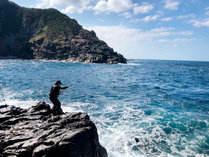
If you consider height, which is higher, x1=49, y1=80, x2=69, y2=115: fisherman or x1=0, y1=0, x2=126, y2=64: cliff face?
x1=0, y1=0, x2=126, y2=64: cliff face

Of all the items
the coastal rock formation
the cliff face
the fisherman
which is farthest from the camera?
the cliff face

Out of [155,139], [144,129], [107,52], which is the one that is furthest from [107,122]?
[107,52]

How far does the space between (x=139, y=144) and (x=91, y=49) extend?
148225 millimetres

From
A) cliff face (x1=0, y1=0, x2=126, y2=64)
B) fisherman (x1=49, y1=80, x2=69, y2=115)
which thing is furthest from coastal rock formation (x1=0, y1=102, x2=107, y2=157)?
cliff face (x1=0, y1=0, x2=126, y2=64)

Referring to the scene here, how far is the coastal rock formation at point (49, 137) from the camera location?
23.9ft

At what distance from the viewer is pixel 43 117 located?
36.4 feet

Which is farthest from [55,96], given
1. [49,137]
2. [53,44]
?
[53,44]

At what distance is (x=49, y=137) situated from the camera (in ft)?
26.1

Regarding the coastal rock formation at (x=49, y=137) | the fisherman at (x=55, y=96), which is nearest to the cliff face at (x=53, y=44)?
the fisherman at (x=55, y=96)

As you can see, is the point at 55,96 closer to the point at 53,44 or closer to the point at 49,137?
the point at 49,137

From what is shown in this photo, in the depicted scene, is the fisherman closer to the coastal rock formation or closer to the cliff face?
the coastal rock formation

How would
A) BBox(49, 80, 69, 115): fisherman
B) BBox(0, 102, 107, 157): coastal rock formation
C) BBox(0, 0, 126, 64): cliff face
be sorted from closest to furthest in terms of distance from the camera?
BBox(0, 102, 107, 157): coastal rock formation → BBox(49, 80, 69, 115): fisherman → BBox(0, 0, 126, 64): cliff face

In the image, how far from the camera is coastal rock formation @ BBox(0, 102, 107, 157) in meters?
7.27

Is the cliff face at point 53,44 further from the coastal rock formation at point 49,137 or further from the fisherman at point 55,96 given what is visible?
the coastal rock formation at point 49,137
